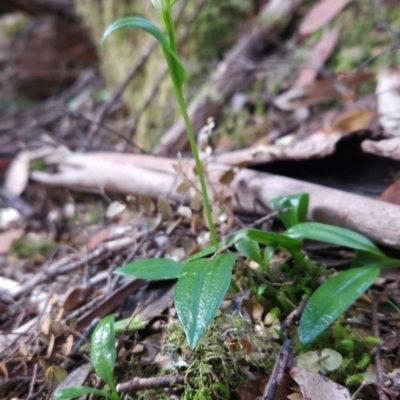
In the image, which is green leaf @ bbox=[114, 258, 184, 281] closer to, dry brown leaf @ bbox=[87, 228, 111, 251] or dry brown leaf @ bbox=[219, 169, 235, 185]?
dry brown leaf @ bbox=[219, 169, 235, 185]

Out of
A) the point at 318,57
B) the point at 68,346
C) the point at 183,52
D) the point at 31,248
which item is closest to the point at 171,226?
the point at 68,346

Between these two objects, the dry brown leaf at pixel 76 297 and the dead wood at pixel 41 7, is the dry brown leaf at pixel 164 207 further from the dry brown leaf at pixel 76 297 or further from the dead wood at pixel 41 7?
the dead wood at pixel 41 7

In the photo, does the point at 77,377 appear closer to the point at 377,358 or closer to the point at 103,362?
the point at 103,362

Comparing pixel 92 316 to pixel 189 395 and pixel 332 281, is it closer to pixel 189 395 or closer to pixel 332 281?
pixel 189 395

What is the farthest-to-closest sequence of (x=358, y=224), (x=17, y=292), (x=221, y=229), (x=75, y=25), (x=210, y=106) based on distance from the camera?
(x=75, y=25) < (x=210, y=106) < (x=17, y=292) < (x=221, y=229) < (x=358, y=224)

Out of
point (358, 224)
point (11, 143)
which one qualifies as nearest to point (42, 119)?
point (11, 143)
